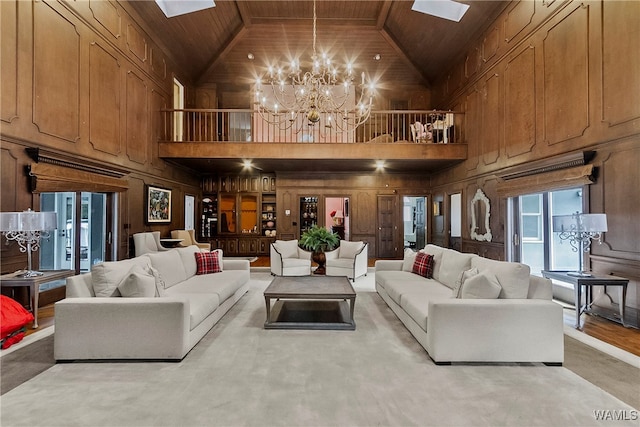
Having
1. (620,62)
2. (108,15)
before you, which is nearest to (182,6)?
(108,15)

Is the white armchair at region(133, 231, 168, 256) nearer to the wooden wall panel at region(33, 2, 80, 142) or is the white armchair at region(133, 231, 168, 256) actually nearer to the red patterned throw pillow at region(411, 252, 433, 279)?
the wooden wall panel at region(33, 2, 80, 142)

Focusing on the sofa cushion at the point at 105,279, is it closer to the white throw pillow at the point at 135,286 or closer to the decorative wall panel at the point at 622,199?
the white throw pillow at the point at 135,286

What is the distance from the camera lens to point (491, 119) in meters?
6.28

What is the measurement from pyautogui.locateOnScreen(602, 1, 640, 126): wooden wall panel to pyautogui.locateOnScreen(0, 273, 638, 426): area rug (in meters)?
3.02

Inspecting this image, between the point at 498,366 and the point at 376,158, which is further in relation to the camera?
the point at 376,158

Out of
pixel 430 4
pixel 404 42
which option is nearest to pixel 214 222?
pixel 404 42

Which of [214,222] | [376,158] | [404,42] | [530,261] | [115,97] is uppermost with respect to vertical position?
[404,42]

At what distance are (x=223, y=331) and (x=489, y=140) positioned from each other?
19.3 feet

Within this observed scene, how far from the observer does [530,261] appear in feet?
19.1

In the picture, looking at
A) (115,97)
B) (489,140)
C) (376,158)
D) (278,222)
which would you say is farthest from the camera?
(278,222)

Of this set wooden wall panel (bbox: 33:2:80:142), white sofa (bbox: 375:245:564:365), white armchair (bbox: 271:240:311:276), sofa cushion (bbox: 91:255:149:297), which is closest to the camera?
white sofa (bbox: 375:245:564:365)

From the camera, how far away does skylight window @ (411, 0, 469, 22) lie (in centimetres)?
650

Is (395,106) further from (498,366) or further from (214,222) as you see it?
(498,366)

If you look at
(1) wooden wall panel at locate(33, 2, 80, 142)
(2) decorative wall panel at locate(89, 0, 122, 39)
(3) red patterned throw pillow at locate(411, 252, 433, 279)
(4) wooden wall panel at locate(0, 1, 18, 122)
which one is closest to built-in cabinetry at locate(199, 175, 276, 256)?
(2) decorative wall panel at locate(89, 0, 122, 39)
